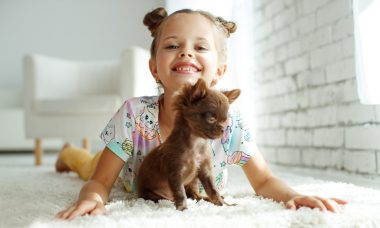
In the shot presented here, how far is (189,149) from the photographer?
94 centimetres

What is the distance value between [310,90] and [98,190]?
4.76ft

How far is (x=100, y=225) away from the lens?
80 centimetres

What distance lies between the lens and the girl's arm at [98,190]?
0.90 meters

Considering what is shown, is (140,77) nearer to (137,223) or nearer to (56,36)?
(137,223)

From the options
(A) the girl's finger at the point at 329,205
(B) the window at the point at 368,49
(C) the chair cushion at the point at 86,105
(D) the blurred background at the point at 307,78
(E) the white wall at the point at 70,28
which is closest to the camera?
(A) the girl's finger at the point at 329,205

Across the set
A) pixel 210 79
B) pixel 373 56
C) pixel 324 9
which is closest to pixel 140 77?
pixel 324 9

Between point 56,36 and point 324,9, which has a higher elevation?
point 56,36

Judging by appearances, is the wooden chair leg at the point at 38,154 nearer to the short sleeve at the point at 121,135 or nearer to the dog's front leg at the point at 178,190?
the short sleeve at the point at 121,135

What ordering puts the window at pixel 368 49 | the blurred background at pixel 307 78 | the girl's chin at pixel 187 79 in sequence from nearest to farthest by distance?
the girl's chin at pixel 187 79, the window at pixel 368 49, the blurred background at pixel 307 78

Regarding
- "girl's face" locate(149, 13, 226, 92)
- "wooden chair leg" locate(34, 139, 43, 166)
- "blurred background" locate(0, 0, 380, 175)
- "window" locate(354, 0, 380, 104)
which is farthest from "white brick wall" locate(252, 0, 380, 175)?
"wooden chair leg" locate(34, 139, 43, 166)

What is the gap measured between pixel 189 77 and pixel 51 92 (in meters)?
2.61

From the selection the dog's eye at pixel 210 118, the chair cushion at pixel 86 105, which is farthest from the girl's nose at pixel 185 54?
the chair cushion at pixel 86 105

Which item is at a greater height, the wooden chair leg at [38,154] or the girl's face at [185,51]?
the girl's face at [185,51]

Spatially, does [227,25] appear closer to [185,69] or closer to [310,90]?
[185,69]
